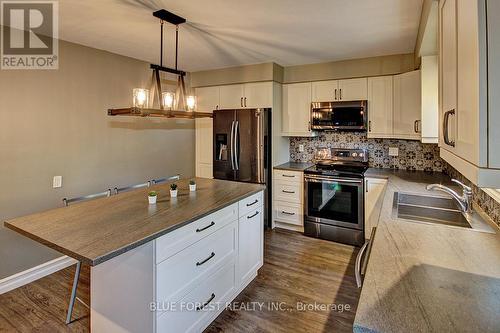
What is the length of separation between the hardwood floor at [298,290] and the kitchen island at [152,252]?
245 mm

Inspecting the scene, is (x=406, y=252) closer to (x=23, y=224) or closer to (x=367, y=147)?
(x=23, y=224)

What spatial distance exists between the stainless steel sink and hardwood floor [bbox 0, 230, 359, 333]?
86cm

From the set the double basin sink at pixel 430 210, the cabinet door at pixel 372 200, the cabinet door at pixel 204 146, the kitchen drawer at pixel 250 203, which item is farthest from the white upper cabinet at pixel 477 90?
the cabinet door at pixel 204 146

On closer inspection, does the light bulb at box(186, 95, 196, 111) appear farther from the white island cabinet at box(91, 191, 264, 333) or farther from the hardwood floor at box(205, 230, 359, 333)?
the hardwood floor at box(205, 230, 359, 333)

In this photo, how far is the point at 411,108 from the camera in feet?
11.0

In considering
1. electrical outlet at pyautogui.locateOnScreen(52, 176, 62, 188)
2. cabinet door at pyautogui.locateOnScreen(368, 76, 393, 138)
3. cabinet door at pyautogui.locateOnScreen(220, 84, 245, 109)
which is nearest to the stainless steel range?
cabinet door at pyautogui.locateOnScreen(368, 76, 393, 138)

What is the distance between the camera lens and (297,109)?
13.5 ft

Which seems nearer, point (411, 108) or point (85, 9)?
point (85, 9)

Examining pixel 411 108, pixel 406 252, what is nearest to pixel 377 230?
pixel 406 252

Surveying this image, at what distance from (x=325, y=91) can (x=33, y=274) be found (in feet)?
12.9

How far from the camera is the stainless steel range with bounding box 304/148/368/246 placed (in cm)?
351

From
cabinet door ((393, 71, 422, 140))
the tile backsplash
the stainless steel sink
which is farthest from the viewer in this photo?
the tile backsplash

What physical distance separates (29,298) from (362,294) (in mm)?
2847

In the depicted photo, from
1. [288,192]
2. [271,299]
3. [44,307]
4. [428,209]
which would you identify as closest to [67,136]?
[44,307]
